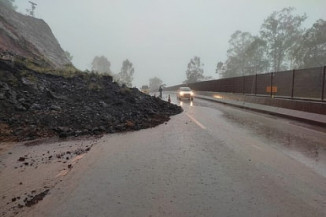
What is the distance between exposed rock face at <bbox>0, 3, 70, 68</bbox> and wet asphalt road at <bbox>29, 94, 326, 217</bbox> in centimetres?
2195

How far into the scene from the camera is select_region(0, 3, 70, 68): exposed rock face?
95.9 feet

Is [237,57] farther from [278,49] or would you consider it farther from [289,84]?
[289,84]

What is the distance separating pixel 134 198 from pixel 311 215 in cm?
259

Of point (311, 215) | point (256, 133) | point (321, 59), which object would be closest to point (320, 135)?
point (256, 133)

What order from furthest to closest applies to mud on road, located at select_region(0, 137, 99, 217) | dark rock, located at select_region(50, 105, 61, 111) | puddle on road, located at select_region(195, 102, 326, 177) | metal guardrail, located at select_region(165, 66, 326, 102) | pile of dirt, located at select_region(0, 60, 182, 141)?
metal guardrail, located at select_region(165, 66, 326, 102) < dark rock, located at select_region(50, 105, 61, 111) < pile of dirt, located at select_region(0, 60, 182, 141) < puddle on road, located at select_region(195, 102, 326, 177) < mud on road, located at select_region(0, 137, 99, 217)

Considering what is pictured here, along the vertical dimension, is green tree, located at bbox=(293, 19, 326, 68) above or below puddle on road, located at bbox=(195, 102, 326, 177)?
above

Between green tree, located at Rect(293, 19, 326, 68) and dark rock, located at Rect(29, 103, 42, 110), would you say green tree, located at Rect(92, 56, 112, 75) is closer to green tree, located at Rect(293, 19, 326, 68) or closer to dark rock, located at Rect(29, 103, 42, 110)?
green tree, located at Rect(293, 19, 326, 68)

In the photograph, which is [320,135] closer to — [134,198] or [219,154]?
[219,154]

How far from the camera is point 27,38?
38.7 m

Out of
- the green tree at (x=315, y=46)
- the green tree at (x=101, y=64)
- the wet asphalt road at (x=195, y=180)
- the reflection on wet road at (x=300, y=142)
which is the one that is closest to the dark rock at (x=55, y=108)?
the wet asphalt road at (x=195, y=180)

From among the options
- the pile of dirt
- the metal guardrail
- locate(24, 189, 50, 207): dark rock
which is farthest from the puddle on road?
the metal guardrail

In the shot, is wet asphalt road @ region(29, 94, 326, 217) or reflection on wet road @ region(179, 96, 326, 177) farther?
reflection on wet road @ region(179, 96, 326, 177)

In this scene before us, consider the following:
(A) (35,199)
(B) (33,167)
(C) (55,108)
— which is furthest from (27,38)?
(A) (35,199)

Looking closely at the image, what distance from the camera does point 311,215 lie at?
15.0ft
